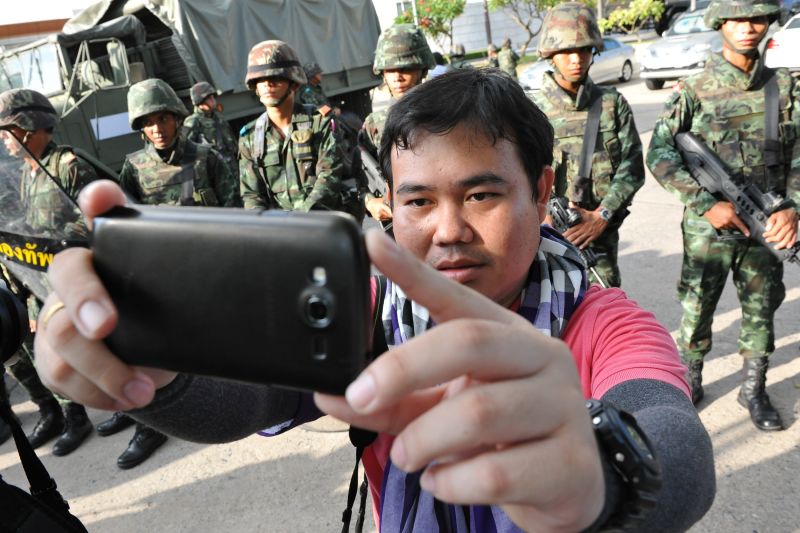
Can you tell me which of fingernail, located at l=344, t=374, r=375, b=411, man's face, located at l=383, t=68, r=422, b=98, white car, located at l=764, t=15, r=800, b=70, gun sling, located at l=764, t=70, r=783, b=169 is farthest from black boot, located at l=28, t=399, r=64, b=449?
white car, located at l=764, t=15, r=800, b=70

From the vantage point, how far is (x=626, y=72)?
14852mm

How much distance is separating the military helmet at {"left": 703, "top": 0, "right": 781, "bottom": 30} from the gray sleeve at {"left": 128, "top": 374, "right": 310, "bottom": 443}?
2770 mm

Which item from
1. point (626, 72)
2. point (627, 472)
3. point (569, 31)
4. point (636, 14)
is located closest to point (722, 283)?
point (569, 31)

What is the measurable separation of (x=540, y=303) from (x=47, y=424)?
11.7ft

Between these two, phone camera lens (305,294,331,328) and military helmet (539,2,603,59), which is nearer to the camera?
phone camera lens (305,294,331,328)

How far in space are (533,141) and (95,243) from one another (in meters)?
0.86

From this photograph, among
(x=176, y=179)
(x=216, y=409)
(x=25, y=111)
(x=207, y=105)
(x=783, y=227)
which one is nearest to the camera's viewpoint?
(x=216, y=409)

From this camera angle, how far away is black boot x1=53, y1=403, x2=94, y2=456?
3.41m

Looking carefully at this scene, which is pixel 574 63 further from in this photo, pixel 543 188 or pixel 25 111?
pixel 25 111

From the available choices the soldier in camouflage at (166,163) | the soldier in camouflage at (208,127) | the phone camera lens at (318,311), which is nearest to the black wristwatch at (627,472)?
the phone camera lens at (318,311)

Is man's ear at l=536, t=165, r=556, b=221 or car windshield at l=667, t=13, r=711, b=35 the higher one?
man's ear at l=536, t=165, r=556, b=221

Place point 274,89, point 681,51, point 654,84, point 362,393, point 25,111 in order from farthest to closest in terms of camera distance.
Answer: point 654,84
point 681,51
point 274,89
point 25,111
point 362,393

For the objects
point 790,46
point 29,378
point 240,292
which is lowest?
point 29,378

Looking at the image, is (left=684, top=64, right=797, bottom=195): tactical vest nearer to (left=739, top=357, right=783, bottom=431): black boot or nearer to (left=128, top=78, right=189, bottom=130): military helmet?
(left=739, top=357, right=783, bottom=431): black boot
